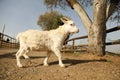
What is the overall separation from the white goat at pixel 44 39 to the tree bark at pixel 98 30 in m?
2.61

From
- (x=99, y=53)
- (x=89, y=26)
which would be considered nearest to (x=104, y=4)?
(x=89, y=26)

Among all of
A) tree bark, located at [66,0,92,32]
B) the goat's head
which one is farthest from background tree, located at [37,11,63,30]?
the goat's head

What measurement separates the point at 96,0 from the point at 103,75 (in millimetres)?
4774

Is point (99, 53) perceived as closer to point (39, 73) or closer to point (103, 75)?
point (103, 75)

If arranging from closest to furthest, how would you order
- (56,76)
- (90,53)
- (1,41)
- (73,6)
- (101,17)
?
(56,76) → (101,17) → (90,53) → (73,6) → (1,41)

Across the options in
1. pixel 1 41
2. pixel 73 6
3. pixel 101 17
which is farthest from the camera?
pixel 1 41

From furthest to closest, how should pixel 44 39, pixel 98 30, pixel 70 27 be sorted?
pixel 98 30 < pixel 70 27 < pixel 44 39

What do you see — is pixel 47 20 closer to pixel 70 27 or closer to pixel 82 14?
pixel 82 14

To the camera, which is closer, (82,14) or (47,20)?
(82,14)

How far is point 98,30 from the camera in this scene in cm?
1008

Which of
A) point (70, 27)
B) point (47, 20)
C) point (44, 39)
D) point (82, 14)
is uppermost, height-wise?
point (47, 20)

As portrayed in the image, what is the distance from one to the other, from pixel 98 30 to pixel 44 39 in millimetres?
3593

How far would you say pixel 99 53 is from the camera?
33.5 feet

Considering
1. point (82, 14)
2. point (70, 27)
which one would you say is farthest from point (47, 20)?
point (70, 27)
